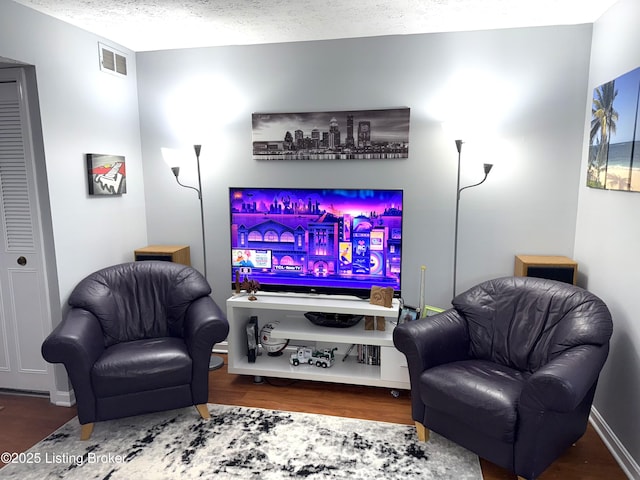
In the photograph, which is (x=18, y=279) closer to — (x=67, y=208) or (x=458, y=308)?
(x=67, y=208)

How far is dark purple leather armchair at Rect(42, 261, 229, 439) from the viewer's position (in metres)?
2.47

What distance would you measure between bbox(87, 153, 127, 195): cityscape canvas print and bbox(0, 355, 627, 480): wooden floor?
157 centimetres

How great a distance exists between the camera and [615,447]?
2395 mm

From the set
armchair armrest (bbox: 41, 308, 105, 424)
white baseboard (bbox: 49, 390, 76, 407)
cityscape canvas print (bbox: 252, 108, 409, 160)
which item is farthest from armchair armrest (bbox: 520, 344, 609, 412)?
white baseboard (bbox: 49, 390, 76, 407)

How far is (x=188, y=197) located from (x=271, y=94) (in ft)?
3.78

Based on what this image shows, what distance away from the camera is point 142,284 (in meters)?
3.10

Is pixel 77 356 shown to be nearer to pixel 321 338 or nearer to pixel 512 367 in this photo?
pixel 321 338

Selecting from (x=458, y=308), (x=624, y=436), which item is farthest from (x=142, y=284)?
(x=624, y=436)

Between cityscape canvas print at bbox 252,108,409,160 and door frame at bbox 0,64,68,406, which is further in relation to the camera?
cityscape canvas print at bbox 252,108,409,160

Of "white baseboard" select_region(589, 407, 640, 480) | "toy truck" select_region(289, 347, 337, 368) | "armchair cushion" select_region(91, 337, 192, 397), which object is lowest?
"white baseboard" select_region(589, 407, 640, 480)

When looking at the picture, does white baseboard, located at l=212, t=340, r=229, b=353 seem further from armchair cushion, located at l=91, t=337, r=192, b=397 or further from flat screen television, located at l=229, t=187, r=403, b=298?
armchair cushion, located at l=91, t=337, r=192, b=397

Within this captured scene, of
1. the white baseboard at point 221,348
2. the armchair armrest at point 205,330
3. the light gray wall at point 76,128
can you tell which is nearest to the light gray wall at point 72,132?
the light gray wall at point 76,128

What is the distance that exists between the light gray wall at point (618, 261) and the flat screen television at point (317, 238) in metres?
1.27

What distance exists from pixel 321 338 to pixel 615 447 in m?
1.86
